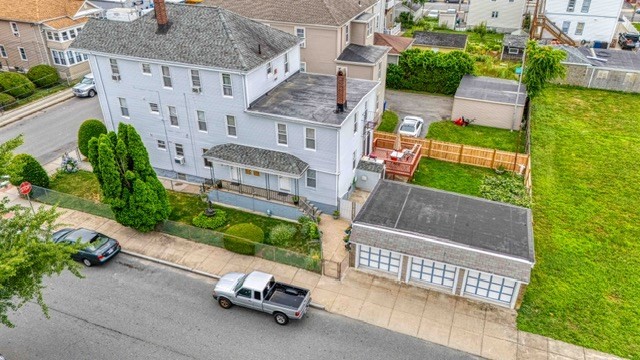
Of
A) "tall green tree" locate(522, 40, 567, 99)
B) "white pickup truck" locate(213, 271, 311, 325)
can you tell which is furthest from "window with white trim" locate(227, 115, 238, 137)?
"tall green tree" locate(522, 40, 567, 99)

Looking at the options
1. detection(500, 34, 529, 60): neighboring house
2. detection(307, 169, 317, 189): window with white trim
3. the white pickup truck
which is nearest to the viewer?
the white pickup truck

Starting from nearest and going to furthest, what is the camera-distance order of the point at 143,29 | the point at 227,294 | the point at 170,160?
the point at 227,294 → the point at 143,29 → the point at 170,160

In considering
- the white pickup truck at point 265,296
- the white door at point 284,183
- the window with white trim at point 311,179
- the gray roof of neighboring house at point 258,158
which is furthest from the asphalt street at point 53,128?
the white pickup truck at point 265,296

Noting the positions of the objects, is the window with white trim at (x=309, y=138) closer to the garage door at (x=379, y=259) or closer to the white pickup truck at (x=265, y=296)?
the garage door at (x=379, y=259)

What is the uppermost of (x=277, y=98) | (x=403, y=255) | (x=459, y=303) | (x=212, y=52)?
(x=212, y=52)

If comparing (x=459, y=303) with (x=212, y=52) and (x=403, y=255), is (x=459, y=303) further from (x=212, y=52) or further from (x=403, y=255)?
(x=212, y=52)

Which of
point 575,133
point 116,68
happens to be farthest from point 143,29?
point 575,133

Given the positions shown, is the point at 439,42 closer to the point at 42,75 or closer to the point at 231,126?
the point at 231,126

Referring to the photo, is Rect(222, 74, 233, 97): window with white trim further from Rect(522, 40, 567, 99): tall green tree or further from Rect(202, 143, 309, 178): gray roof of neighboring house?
Rect(522, 40, 567, 99): tall green tree
